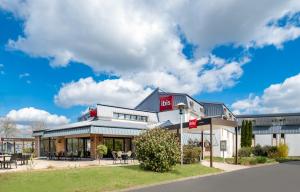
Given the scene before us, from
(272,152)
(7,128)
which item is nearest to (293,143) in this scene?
(272,152)

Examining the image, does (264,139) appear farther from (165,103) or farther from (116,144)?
(116,144)

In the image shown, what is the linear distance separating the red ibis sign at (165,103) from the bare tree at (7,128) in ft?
85.6

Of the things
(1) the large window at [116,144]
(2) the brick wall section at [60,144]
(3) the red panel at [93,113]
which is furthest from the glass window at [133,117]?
(2) the brick wall section at [60,144]

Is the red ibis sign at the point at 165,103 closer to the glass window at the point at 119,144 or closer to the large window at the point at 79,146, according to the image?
the glass window at the point at 119,144

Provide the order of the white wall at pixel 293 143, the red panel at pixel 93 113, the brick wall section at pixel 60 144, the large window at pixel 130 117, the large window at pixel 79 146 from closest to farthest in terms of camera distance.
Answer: the large window at pixel 79 146 → the brick wall section at pixel 60 144 → the red panel at pixel 93 113 → the large window at pixel 130 117 → the white wall at pixel 293 143

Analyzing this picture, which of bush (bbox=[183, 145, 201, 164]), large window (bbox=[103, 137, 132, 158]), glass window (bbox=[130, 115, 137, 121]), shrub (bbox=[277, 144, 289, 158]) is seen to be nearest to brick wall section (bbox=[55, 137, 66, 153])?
large window (bbox=[103, 137, 132, 158])

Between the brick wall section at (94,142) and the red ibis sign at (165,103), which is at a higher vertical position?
the red ibis sign at (165,103)

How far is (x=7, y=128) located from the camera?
64.4 metres

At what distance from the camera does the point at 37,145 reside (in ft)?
157

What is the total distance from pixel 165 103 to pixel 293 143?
85.0 feet

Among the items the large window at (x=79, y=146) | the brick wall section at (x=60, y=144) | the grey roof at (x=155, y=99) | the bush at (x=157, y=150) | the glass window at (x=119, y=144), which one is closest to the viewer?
the bush at (x=157, y=150)

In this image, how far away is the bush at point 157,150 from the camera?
73.3ft

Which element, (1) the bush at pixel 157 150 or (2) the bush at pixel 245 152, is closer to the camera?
(1) the bush at pixel 157 150

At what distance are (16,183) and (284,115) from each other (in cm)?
6073
